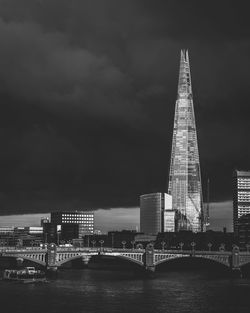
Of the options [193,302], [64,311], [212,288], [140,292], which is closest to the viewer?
[64,311]

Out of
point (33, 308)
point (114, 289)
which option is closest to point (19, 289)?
point (114, 289)

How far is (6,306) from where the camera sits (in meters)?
146

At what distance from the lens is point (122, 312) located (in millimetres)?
138250

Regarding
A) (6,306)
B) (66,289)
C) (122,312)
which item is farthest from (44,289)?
(122,312)

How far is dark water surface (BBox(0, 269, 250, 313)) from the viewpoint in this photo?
472ft

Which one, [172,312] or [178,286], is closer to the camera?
[172,312]

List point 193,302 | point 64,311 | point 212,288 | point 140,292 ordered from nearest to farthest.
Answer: point 64,311
point 193,302
point 140,292
point 212,288

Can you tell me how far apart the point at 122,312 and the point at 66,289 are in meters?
43.6

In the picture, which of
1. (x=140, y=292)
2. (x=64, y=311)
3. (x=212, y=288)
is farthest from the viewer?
(x=212, y=288)

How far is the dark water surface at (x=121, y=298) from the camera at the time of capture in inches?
5664

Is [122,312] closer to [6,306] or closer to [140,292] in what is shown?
[6,306]

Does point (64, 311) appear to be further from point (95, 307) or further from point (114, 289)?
point (114, 289)

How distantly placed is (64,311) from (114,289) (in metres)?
47.3

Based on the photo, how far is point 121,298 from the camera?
16250 centimetres
